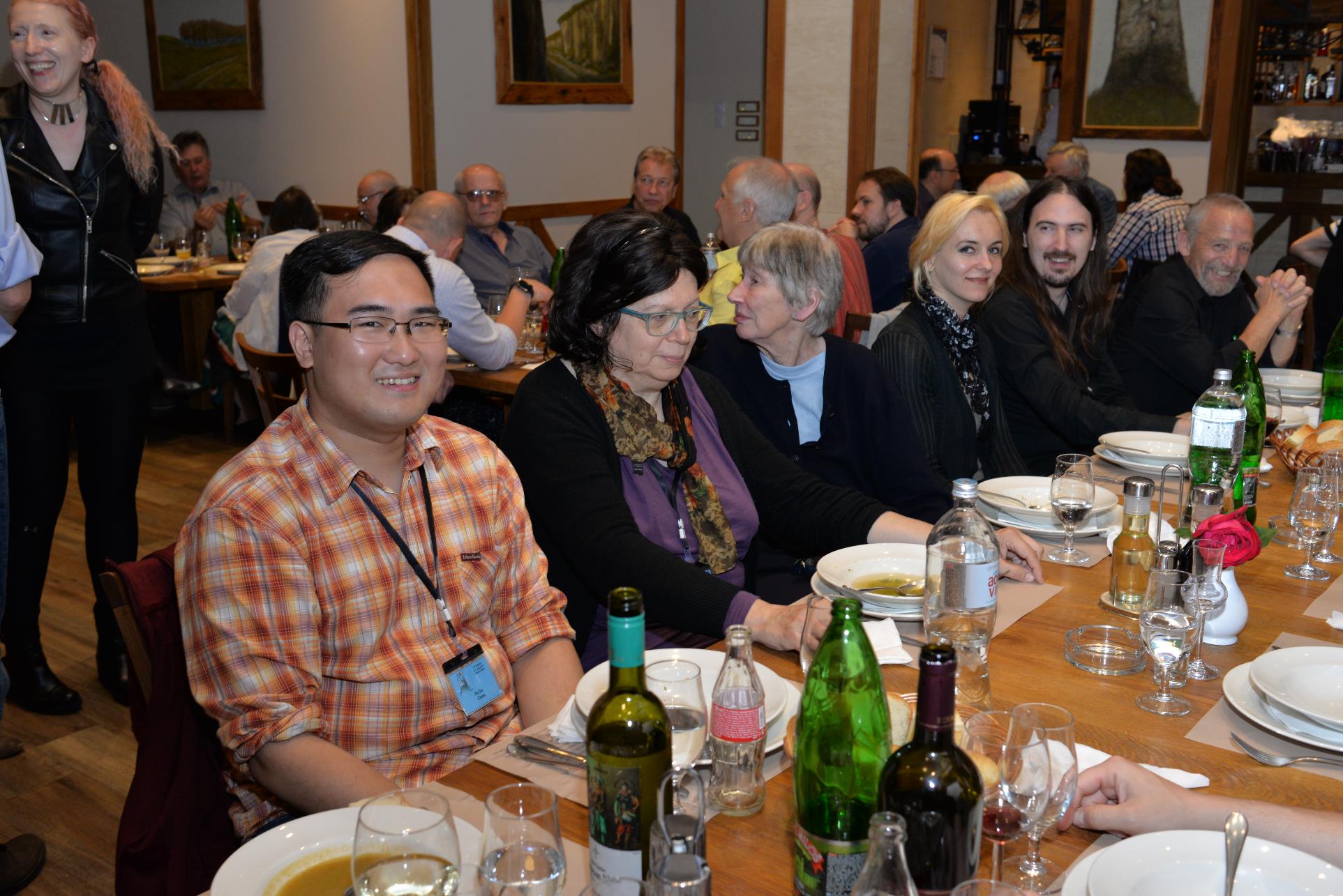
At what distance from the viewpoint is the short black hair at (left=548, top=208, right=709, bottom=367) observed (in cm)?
216

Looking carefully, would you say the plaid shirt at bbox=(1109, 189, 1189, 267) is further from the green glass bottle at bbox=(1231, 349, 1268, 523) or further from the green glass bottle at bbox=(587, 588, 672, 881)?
the green glass bottle at bbox=(587, 588, 672, 881)

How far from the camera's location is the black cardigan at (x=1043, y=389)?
128 inches

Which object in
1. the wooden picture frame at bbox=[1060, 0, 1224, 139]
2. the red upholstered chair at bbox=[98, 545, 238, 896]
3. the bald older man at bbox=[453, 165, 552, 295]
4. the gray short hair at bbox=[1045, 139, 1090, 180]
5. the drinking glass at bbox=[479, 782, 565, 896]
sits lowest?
the red upholstered chair at bbox=[98, 545, 238, 896]

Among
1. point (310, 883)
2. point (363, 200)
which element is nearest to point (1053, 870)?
point (310, 883)

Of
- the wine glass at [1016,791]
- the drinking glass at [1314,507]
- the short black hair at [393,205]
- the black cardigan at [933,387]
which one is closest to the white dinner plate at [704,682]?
the wine glass at [1016,791]

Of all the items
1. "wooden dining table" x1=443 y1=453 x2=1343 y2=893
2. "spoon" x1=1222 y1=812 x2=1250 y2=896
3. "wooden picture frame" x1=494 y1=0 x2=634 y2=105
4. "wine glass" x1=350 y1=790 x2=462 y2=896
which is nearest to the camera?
"wine glass" x1=350 y1=790 x2=462 y2=896

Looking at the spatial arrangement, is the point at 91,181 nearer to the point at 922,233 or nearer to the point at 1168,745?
the point at 922,233

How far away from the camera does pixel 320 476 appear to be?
160cm

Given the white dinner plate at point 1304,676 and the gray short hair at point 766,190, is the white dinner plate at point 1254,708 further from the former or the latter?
the gray short hair at point 766,190

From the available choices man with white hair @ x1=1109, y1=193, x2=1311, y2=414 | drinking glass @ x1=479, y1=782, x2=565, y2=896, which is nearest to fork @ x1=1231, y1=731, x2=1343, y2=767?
drinking glass @ x1=479, y1=782, x2=565, y2=896

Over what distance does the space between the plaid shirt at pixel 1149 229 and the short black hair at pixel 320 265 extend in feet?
16.9

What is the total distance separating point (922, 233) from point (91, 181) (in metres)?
2.19

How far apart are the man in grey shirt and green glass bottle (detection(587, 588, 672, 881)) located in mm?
6563

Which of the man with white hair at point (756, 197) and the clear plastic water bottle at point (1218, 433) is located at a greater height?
the man with white hair at point (756, 197)
